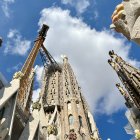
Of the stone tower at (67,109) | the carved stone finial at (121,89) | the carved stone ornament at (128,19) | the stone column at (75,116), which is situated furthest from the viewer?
the stone tower at (67,109)

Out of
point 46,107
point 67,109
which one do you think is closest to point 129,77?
point 67,109

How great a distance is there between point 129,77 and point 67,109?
2650 centimetres

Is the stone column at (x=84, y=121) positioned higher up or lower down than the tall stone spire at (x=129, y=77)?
higher up

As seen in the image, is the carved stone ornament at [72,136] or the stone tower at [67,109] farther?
the stone tower at [67,109]

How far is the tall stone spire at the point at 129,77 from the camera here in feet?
43.8

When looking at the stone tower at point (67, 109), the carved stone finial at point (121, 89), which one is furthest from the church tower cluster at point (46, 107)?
the carved stone finial at point (121, 89)

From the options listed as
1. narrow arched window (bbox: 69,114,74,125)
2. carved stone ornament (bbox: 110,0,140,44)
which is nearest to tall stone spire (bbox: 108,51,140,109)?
carved stone ornament (bbox: 110,0,140,44)

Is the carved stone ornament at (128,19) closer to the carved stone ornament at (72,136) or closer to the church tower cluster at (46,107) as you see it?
the church tower cluster at (46,107)

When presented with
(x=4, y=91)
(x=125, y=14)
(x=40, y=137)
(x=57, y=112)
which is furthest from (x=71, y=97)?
(x=125, y=14)

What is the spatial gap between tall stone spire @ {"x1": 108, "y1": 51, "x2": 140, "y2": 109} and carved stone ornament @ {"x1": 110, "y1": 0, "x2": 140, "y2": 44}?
960cm

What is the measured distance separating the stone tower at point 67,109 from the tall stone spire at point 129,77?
46.2 ft

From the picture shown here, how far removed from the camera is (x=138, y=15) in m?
3.36

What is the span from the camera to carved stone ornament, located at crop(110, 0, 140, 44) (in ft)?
10.8

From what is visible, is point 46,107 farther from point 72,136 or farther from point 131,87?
point 131,87
